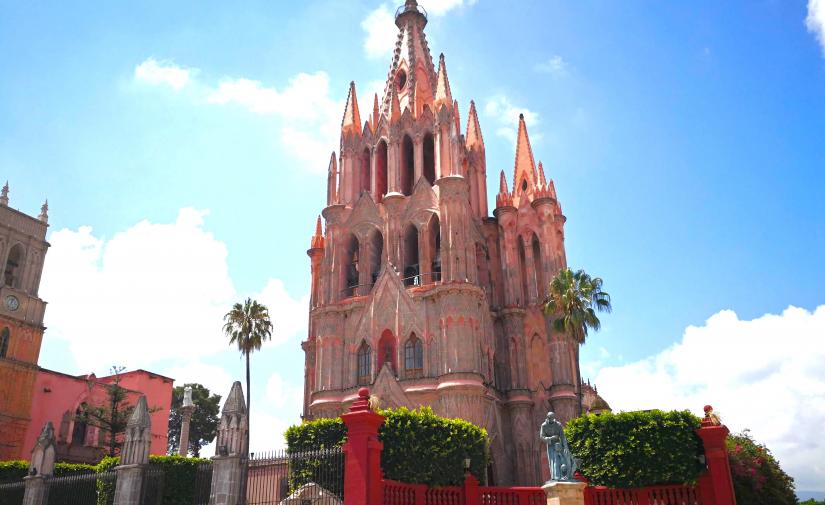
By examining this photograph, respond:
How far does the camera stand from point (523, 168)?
44844 millimetres

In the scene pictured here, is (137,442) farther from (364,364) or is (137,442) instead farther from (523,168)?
(523,168)

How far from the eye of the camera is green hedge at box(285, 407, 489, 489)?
21172 millimetres

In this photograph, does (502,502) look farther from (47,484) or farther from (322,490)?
(47,484)

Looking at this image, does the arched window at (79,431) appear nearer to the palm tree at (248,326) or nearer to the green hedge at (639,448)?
the palm tree at (248,326)

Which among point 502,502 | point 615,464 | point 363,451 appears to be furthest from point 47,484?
point 615,464

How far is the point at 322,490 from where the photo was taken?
18.2m

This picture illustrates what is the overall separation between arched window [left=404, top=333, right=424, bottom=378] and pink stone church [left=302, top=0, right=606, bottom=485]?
6cm

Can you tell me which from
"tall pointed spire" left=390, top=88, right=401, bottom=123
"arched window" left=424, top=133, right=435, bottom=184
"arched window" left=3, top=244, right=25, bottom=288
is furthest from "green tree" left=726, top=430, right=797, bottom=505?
"arched window" left=3, top=244, right=25, bottom=288

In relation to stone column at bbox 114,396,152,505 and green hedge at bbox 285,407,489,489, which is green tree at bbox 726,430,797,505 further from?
stone column at bbox 114,396,152,505

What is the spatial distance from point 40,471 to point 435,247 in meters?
23.0

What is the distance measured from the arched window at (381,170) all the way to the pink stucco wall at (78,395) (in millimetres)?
18802

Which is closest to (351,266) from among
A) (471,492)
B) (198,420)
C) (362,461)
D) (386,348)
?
(386,348)

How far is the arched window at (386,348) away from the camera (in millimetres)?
36719

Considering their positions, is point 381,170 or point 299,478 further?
point 381,170
